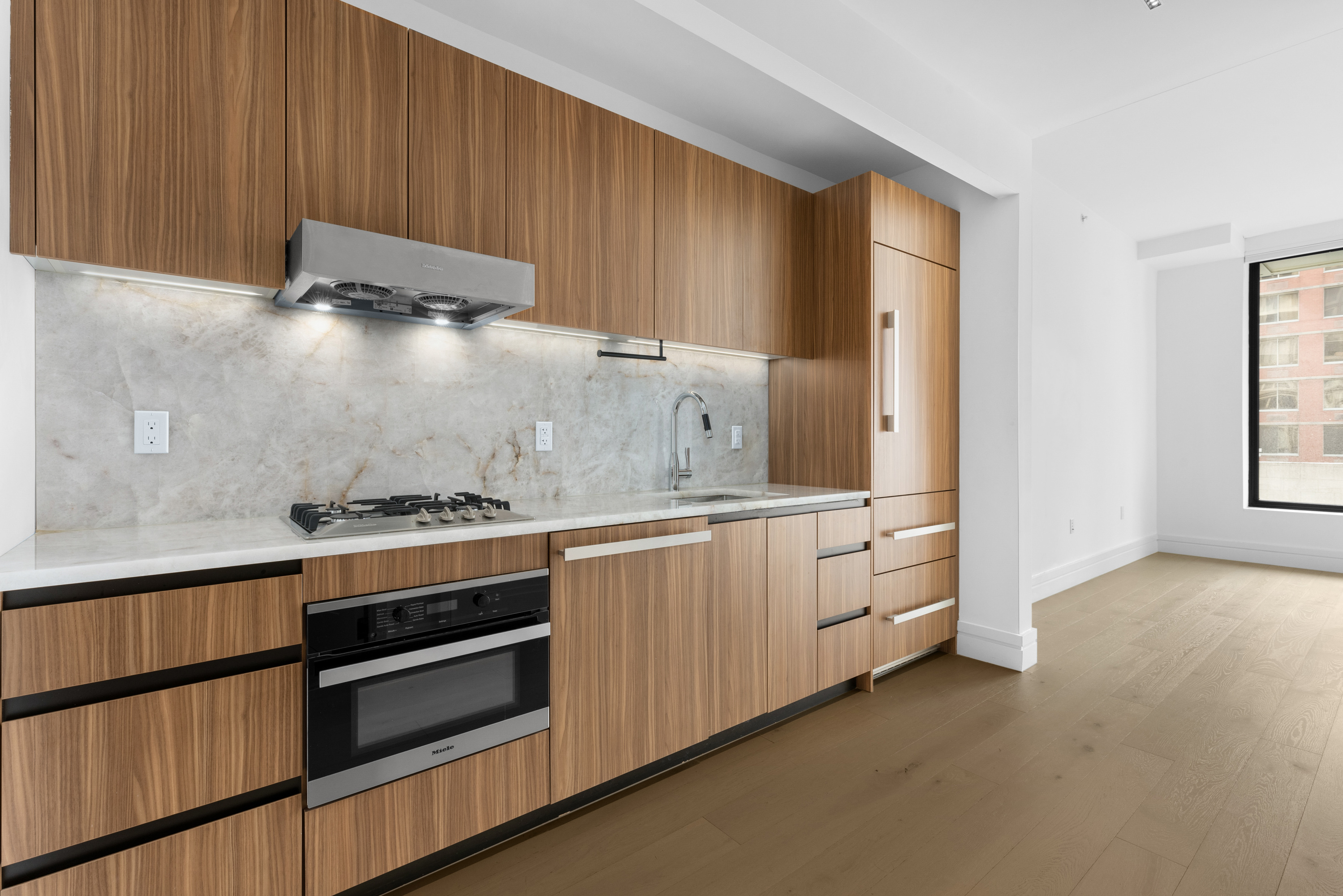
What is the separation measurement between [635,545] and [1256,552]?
6.48m

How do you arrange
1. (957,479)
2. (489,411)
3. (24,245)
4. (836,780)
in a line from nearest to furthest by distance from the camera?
(24,245)
(836,780)
(489,411)
(957,479)

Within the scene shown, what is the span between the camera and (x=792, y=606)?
2.50m

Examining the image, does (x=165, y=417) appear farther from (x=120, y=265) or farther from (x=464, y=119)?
(x=464, y=119)

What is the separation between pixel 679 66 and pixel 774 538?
1.95 m

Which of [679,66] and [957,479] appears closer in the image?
[679,66]

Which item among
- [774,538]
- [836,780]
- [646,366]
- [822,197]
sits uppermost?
[822,197]

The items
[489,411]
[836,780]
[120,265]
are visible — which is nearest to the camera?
[120,265]

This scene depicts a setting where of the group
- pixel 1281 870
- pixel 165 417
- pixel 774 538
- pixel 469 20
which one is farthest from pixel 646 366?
pixel 1281 870

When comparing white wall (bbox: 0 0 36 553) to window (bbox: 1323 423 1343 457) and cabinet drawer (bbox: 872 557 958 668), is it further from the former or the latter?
window (bbox: 1323 423 1343 457)

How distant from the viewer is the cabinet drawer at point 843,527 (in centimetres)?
263

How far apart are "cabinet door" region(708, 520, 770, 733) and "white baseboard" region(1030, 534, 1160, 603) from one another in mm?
2389

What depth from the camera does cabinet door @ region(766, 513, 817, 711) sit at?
2432mm

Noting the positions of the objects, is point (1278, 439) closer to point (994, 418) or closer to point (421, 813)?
point (994, 418)

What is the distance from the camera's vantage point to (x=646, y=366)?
280 cm
